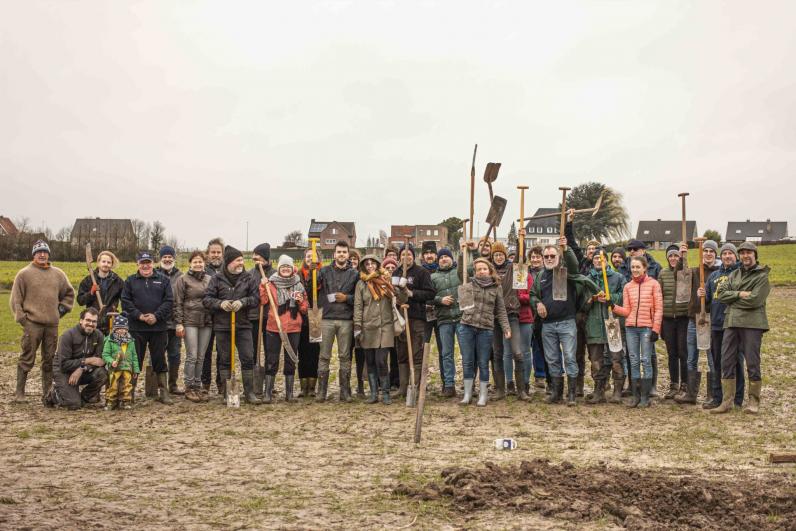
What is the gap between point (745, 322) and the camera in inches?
375

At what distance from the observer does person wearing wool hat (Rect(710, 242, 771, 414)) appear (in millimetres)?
9461

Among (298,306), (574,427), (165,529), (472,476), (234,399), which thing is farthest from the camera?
(298,306)

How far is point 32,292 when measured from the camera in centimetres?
1039

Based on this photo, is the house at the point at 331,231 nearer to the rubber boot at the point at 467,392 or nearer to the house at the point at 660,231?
the house at the point at 660,231

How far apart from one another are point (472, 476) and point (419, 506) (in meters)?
0.76

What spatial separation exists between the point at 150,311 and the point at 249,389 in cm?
183

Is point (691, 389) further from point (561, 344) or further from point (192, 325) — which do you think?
point (192, 325)

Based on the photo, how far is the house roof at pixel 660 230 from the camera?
100 meters

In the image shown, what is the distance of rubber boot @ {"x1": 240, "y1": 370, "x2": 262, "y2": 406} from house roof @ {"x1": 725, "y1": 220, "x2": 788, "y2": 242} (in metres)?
108

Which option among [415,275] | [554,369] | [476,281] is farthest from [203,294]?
[554,369]

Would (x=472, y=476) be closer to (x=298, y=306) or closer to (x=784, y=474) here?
(x=784, y=474)

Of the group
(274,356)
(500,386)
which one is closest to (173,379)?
(274,356)

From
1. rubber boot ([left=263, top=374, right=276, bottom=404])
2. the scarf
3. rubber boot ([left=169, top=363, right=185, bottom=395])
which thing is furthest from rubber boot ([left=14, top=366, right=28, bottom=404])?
the scarf

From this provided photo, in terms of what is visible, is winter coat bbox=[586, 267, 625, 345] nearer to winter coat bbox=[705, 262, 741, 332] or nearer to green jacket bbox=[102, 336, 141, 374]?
winter coat bbox=[705, 262, 741, 332]
